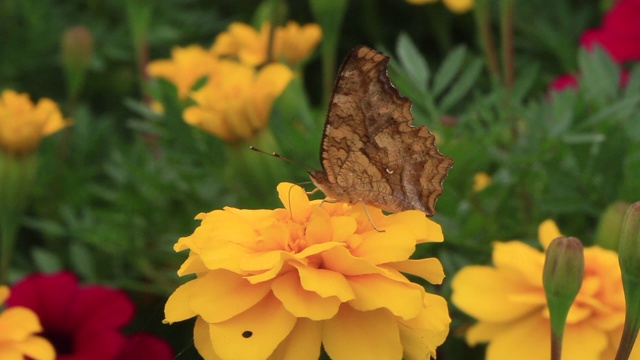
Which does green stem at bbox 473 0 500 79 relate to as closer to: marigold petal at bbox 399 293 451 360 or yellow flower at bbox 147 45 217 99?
yellow flower at bbox 147 45 217 99

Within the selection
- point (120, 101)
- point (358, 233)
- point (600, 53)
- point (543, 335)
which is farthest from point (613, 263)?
point (120, 101)

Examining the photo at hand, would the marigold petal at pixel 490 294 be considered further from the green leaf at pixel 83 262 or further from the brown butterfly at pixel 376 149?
the green leaf at pixel 83 262

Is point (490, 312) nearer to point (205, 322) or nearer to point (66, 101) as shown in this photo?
point (205, 322)

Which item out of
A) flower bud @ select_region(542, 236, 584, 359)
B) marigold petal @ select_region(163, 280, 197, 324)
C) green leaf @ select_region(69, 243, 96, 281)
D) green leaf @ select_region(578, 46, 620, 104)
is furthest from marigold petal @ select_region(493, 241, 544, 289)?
green leaf @ select_region(69, 243, 96, 281)

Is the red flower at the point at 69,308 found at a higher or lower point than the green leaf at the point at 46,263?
higher

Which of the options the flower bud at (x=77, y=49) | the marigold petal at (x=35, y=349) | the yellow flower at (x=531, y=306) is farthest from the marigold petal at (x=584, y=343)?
the flower bud at (x=77, y=49)
